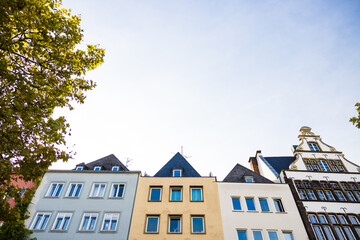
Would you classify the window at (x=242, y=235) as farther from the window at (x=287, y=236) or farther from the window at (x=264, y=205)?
the window at (x=287, y=236)

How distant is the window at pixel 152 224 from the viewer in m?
23.6

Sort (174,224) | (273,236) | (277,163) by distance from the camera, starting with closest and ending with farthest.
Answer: (273,236)
(174,224)
(277,163)

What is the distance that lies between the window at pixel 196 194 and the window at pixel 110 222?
8.69m

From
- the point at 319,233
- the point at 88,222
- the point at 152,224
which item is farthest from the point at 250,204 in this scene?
the point at 88,222

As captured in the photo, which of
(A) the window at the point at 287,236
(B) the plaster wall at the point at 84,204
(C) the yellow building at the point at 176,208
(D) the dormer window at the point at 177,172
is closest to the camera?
(B) the plaster wall at the point at 84,204

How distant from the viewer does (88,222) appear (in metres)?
24.0

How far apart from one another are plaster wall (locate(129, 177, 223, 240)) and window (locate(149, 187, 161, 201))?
0.46 metres

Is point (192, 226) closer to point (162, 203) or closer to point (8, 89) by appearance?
point (162, 203)

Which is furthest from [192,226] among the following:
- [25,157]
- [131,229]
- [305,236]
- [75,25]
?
[75,25]

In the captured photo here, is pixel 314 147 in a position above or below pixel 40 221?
above

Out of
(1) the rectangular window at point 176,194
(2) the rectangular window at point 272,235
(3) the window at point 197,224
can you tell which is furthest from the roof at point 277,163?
(1) the rectangular window at point 176,194

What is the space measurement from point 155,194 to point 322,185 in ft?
65.7

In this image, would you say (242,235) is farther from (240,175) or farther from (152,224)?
(152,224)

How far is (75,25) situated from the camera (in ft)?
37.7
